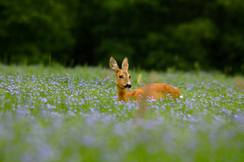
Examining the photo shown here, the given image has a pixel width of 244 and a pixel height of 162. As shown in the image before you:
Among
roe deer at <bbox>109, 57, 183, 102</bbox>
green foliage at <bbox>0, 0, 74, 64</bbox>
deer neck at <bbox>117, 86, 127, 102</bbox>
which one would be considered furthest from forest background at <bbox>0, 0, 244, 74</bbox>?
deer neck at <bbox>117, 86, 127, 102</bbox>

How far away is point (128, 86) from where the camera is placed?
19.7ft

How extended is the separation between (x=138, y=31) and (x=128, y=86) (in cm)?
1825

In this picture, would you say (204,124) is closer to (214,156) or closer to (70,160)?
(214,156)

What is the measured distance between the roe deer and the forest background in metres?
13.5

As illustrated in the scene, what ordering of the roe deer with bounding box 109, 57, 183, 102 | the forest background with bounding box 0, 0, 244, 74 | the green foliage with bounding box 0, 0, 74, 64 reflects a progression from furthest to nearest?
1. the forest background with bounding box 0, 0, 244, 74
2. the green foliage with bounding box 0, 0, 74, 64
3. the roe deer with bounding box 109, 57, 183, 102

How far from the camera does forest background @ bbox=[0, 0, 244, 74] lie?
21.1 metres

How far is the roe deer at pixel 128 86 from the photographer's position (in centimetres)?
613

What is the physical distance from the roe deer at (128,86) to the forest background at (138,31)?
13.5 m

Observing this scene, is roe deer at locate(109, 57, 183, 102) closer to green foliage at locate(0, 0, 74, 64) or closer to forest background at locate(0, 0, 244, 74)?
forest background at locate(0, 0, 244, 74)

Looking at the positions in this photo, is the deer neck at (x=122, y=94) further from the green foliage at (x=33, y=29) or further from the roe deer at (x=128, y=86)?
the green foliage at (x=33, y=29)

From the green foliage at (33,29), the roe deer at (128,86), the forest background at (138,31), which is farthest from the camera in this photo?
the forest background at (138,31)

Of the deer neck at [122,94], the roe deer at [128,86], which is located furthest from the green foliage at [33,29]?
the deer neck at [122,94]

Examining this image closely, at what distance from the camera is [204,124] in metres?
3.78

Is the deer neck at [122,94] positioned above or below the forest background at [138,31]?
below
